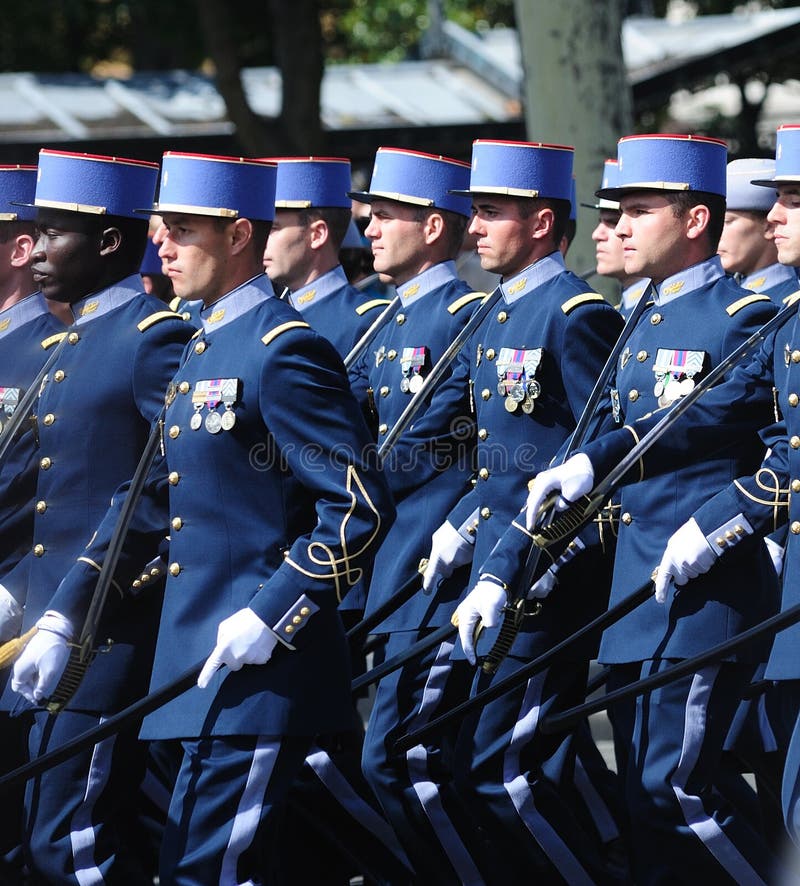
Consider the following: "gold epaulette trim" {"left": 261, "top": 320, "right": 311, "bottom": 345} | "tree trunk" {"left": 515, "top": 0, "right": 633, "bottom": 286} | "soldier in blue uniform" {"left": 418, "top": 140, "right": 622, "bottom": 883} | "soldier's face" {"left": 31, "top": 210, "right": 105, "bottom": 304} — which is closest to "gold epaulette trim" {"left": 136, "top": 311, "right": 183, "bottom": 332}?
"soldier's face" {"left": 31, "top": 210, "right": 105, "bottom": 304}

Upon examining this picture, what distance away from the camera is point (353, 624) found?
20.6 ft

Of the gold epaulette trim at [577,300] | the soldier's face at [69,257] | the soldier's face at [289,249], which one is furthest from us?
the soldier's face at [289,249]

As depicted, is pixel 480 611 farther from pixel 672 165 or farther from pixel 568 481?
pixel 672 165

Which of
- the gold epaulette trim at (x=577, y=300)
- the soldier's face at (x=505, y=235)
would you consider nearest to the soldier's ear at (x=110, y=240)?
the soldier's face at (x=505, y=235)

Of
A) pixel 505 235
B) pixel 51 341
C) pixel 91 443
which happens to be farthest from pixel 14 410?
pixel 505 235

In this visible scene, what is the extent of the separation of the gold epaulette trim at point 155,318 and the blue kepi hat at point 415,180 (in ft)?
4.51

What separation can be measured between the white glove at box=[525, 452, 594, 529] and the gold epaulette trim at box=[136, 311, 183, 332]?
1061 millimetres

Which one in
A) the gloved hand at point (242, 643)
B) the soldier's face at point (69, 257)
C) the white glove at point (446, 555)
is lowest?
the white glove at point (446, 555)

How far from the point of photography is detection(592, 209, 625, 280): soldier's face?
6578 mm

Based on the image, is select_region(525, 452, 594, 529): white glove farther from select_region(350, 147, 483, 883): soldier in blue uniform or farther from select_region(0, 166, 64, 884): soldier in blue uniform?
select_region(0, 166, 64, 884): soldier in blue uniform

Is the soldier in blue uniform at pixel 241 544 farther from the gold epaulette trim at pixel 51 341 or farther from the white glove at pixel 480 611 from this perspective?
the gold epaulette trim at pixel 51 341

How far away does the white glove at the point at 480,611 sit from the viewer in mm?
4945

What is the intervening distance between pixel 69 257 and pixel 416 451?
1.28 metres

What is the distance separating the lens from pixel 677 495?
5168 millimetres
